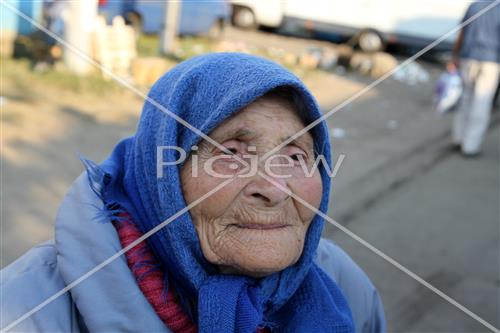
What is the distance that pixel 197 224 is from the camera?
1577 millimetres

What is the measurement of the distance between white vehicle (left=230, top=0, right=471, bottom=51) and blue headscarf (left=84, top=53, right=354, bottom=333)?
39.9ft

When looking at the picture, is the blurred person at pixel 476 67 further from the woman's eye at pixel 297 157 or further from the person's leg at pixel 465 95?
the woman's eye at pixel 297 157

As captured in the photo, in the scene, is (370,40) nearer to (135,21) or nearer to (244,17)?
(244,17)

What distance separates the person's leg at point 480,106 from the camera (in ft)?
21.9

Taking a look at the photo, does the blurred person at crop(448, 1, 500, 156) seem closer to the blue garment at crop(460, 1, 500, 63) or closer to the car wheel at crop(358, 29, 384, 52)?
the blue garment at crop(460, 1, 500, 63)

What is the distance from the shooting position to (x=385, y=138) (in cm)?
763

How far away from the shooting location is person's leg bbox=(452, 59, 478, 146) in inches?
266

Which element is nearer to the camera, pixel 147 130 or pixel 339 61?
pixel 147 130

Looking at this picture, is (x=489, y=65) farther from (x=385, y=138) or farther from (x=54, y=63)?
(x=54, y=63)

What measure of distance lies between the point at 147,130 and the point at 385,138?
20.8 feet

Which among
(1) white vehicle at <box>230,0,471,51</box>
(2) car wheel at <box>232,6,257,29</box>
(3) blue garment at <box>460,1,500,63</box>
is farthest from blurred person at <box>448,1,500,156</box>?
(2) car wheel at <box>232,6,257,29</box>

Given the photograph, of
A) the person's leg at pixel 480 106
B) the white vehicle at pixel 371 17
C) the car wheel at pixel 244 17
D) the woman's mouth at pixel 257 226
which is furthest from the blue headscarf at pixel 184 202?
the car wheel at pixel 244 17

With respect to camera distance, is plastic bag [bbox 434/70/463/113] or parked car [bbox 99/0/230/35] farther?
parked car [bbox 99/0/230/35]

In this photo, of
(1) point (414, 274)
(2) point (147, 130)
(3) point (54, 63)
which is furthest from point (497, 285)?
(3) point (54, 63)
